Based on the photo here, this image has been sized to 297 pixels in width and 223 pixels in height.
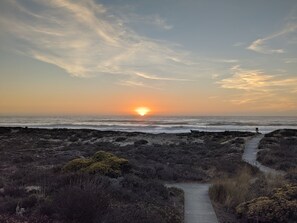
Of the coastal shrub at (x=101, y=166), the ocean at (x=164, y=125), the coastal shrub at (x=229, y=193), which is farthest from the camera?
the ocean at (x=164, y=125)

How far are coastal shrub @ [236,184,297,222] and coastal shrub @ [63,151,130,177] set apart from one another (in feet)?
18.3

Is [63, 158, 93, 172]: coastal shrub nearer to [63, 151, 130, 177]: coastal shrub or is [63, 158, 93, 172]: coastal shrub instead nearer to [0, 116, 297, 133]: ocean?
[63, 151, 130, 177]: coastal shrub

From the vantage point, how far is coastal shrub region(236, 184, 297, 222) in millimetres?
9555

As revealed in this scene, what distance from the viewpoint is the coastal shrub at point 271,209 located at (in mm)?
9555

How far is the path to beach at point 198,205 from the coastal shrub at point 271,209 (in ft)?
3.17

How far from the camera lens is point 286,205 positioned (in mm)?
10000

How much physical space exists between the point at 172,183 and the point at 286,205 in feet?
25.0

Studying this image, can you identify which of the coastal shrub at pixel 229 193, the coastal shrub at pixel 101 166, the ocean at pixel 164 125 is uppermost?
the ocean at pixel 164 125

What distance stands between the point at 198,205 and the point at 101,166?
14.6 feet

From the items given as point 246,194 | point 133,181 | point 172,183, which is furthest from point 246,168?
point 133,181

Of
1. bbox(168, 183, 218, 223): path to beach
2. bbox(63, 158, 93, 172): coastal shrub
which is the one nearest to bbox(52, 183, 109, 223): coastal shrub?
bbox(168, 183, 218, 223): path to beach

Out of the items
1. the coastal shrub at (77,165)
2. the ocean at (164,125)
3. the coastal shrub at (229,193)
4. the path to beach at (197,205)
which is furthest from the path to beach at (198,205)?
the ocean at (164,125)

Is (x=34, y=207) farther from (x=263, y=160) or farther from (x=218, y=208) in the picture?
(x=263, y=160)

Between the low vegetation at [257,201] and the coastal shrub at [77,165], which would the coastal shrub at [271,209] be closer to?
the low vegetation at [257,201]
